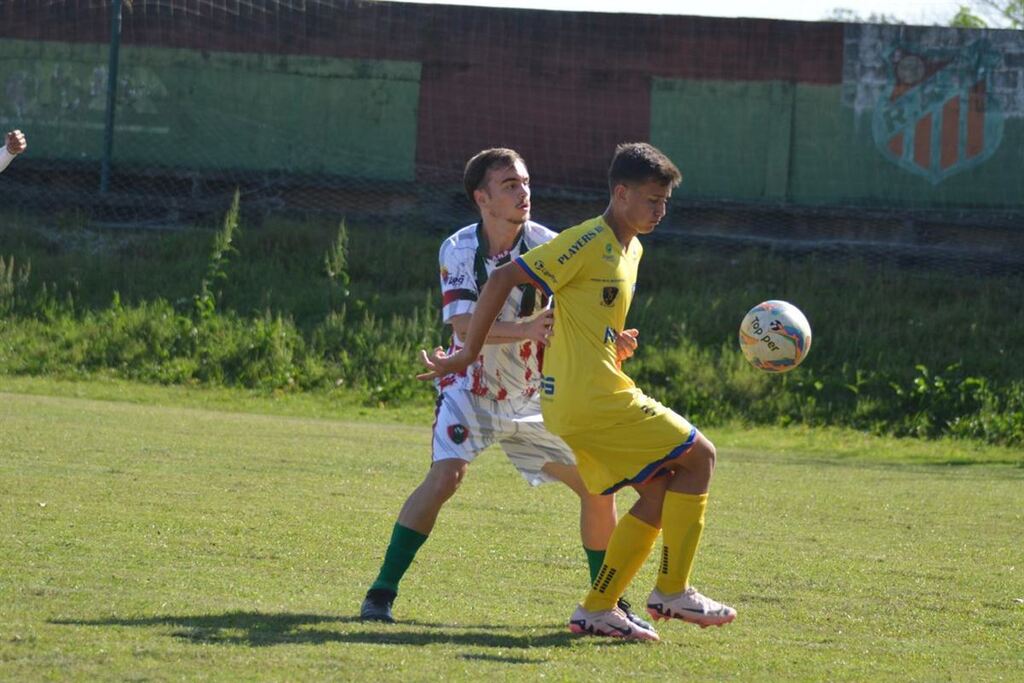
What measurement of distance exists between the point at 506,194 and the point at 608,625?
1.80 meters

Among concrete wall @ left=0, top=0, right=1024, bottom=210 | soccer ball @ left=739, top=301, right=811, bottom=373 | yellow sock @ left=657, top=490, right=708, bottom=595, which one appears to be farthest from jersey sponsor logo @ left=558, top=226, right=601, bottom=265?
concrete wall @ left=0, top=0, right=1024, bottom=210

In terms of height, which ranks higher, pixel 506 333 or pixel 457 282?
pixel 457 282

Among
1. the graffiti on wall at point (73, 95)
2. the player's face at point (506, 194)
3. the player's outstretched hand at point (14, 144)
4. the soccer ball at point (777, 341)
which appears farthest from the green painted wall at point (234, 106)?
the player's face at point (506, 194)

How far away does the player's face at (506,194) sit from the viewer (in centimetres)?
607

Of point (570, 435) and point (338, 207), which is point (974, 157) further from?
point (570, 435)

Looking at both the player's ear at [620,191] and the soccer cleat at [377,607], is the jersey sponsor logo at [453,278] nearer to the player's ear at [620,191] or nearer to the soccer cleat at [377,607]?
the player's ear at [620,191]

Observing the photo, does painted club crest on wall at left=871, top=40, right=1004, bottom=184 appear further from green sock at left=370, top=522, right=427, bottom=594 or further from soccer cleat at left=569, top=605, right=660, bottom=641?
soccer cleat at left=569, top=605, right=660, bottom=641

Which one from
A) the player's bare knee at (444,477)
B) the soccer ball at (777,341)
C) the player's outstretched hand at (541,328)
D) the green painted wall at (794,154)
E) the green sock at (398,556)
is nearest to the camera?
the player's outstretched hand at (541,328)

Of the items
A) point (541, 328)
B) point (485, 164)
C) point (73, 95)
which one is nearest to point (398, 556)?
point (541, 328)

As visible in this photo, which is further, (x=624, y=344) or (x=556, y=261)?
(x=624, y=344)

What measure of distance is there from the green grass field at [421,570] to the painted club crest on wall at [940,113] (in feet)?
31.9

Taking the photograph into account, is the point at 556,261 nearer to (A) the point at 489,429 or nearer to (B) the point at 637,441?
(B) the point at 637,441

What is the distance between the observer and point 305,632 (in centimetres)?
526

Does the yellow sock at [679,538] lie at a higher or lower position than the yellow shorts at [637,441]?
lower
